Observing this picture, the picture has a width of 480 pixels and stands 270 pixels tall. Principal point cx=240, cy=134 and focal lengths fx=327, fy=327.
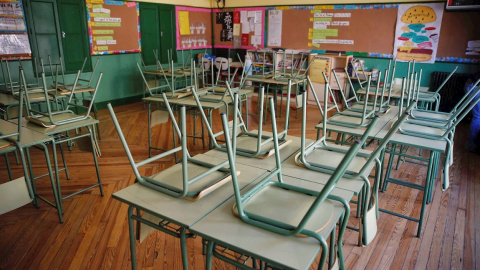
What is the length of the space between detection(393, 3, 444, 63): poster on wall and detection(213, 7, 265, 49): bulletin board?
2545 mm

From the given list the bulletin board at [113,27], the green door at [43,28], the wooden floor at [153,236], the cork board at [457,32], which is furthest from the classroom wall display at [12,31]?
the cork board at [457,32]

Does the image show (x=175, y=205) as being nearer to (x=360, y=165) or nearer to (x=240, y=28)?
(x=360, y=165)

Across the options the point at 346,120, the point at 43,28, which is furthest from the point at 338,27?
the point at 43,28

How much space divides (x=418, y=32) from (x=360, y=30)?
89 centimetres

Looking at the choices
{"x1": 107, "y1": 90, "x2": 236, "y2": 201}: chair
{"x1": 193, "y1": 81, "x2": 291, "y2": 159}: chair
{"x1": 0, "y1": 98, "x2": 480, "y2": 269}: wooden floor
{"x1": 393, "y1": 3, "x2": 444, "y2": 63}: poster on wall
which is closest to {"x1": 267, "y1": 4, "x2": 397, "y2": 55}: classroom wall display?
{"x1": 393, "y1": 3, "x2": 444, "y2": 63}: poster on wall

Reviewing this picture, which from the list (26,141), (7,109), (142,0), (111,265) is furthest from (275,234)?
(142,0)

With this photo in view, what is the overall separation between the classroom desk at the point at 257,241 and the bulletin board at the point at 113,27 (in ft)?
16.3

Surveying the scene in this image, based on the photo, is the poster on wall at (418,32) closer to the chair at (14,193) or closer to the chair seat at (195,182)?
the chair seat at (195,182)

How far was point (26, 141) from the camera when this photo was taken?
191 centimetres

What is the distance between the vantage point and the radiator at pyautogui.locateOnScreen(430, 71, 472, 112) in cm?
493

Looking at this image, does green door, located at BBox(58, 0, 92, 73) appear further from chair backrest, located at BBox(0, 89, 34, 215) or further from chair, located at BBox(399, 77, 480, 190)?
chair, located at BBox(399, 77, 480, 190)

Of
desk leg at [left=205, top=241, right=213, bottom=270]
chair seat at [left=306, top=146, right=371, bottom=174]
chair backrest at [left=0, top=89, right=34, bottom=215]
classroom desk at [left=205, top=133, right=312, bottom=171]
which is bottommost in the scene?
chair backrest at [left=0, top=89, right=34, bottom=215]

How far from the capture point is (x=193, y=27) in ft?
22.5

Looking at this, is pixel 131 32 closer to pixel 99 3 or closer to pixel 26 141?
pixel 99 3
